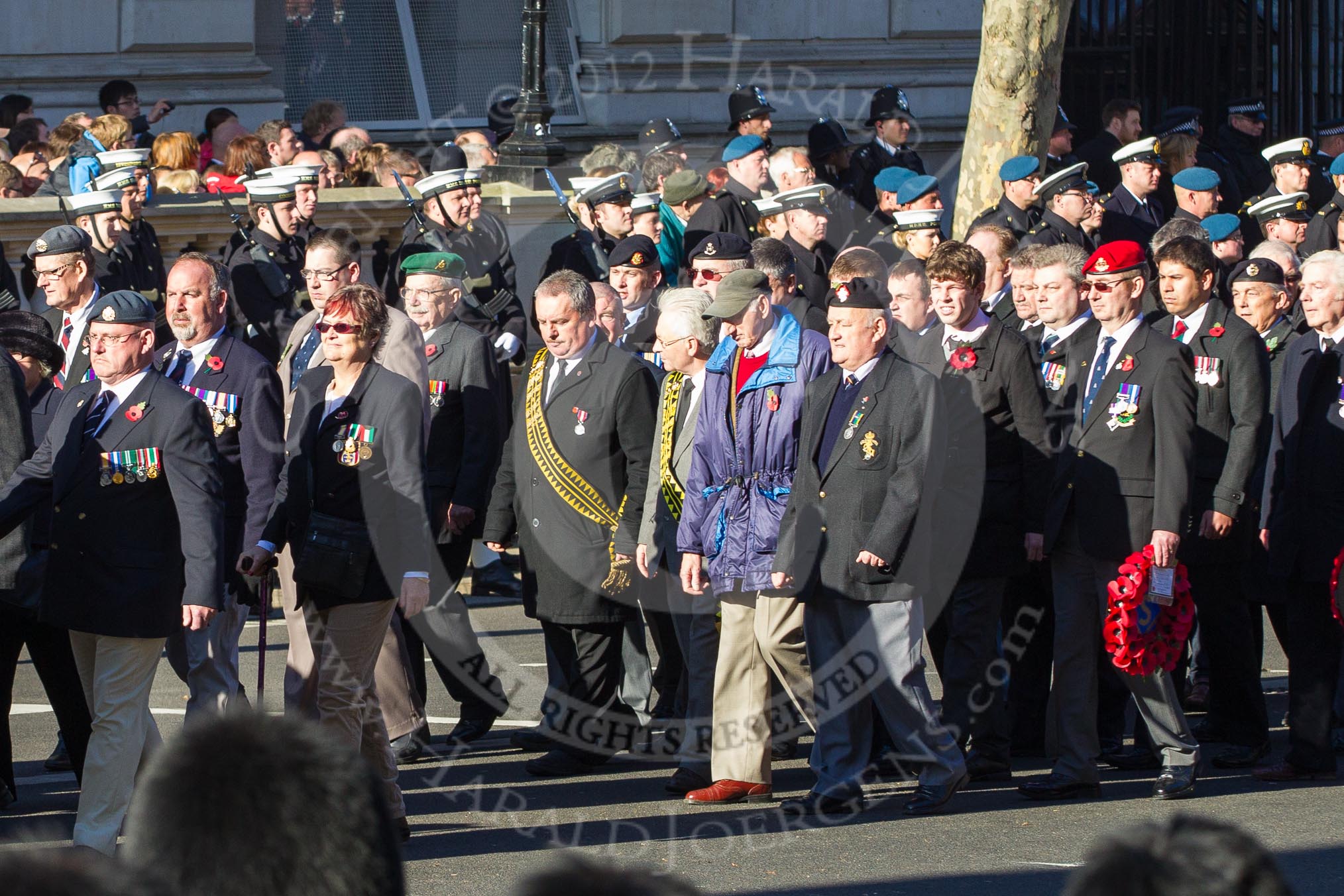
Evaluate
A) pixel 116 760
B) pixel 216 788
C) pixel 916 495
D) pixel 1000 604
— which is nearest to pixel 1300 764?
pixel 1000 604

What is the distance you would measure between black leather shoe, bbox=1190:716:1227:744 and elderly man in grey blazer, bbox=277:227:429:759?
10.5 feet

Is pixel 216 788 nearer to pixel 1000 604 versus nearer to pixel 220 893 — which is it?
pixel 220 893

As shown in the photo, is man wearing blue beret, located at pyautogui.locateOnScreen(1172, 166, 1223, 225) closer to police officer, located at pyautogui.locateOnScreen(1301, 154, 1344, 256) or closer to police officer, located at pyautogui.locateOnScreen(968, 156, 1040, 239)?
police officer, located at pyautogui.locateOnScreen(1301, 154, 1344, 256)

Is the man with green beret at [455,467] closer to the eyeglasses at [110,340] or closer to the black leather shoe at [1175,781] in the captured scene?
the eyeglasses at [110,340]

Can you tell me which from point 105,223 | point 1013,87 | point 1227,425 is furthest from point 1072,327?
point 1013,87

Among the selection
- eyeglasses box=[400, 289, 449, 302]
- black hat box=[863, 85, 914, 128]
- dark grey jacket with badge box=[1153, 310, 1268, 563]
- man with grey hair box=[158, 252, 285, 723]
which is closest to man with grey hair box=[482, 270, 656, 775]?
eyeglasses box=[400, 289, 449, 302]

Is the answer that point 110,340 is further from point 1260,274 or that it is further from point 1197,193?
point 1197,193

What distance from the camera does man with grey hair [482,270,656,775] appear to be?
25.0 feet

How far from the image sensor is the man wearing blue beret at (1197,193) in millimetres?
11727

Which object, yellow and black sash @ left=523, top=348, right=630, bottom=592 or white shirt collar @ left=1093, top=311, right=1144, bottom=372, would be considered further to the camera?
yellow and black sash @ left=523, top=348, right=630, bottom=592

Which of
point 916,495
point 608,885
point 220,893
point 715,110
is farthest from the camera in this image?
point 715,110

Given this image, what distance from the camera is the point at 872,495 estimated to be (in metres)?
6.68

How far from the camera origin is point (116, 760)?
6.01 m

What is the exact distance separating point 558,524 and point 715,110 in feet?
39.8
